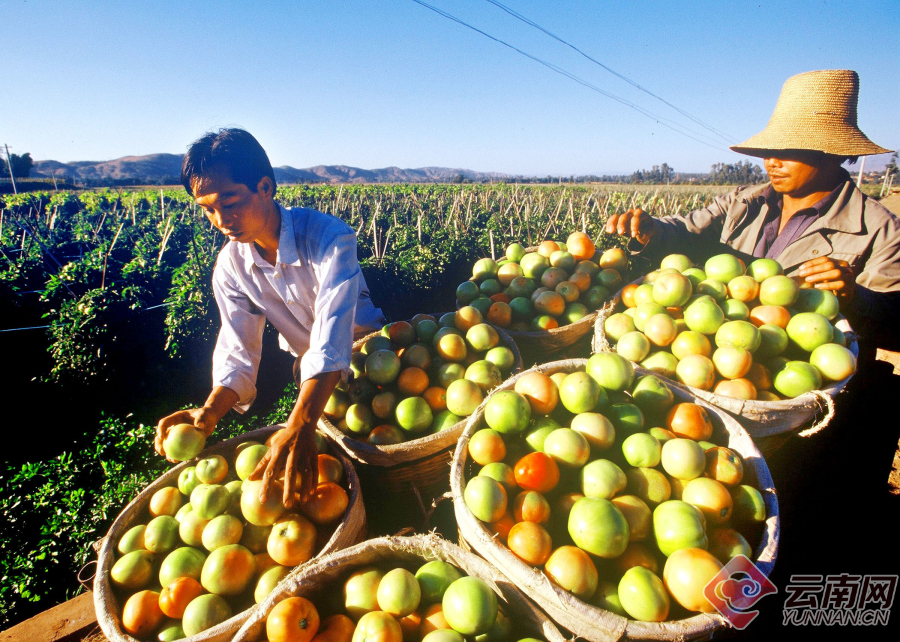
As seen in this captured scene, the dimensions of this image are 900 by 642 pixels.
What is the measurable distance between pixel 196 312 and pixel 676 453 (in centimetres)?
590

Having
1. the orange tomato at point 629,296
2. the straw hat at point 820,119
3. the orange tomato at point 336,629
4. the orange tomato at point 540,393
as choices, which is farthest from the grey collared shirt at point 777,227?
the orange tomato at point 336,629

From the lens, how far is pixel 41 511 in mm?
2832

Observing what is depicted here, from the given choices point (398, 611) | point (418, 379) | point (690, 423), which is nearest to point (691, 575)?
point (690, 423)

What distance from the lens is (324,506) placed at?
6.40 feet

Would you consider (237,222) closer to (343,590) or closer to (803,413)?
(343,590)

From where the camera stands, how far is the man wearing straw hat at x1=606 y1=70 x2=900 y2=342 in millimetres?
2822

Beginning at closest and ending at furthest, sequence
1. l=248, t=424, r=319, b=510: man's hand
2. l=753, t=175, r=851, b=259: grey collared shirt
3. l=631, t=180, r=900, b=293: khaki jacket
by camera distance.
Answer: l=248, t=424, r=319, b=510: man's hand, l=631, t=180, r=900, b=293: khaki jacket, l=753, t=175, r=851, b=259: grey collared shirt

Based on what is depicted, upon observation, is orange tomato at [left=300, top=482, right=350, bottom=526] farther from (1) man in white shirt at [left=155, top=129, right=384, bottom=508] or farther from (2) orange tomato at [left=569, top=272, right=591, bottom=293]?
(2) orange tomato at [left=569, top=272, right=591, bottom=293]

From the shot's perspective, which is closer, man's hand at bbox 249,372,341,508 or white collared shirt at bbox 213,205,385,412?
man's hand at bbox 249,372,341,508

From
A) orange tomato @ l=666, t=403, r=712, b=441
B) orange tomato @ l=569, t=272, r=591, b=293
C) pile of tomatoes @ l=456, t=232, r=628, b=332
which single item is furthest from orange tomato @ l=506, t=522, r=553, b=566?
orange tomato @ l=569, t=272, r=591, b=293

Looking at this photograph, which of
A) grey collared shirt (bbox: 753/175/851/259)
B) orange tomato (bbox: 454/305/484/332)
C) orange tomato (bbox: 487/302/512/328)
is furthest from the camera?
→ orange tomato (bbox: 487/302/512/328)

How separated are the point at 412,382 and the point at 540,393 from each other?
2.80ft

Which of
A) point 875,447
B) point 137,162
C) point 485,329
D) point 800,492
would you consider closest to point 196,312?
point 485,329

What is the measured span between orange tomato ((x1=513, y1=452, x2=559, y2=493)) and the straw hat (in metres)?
2.85
